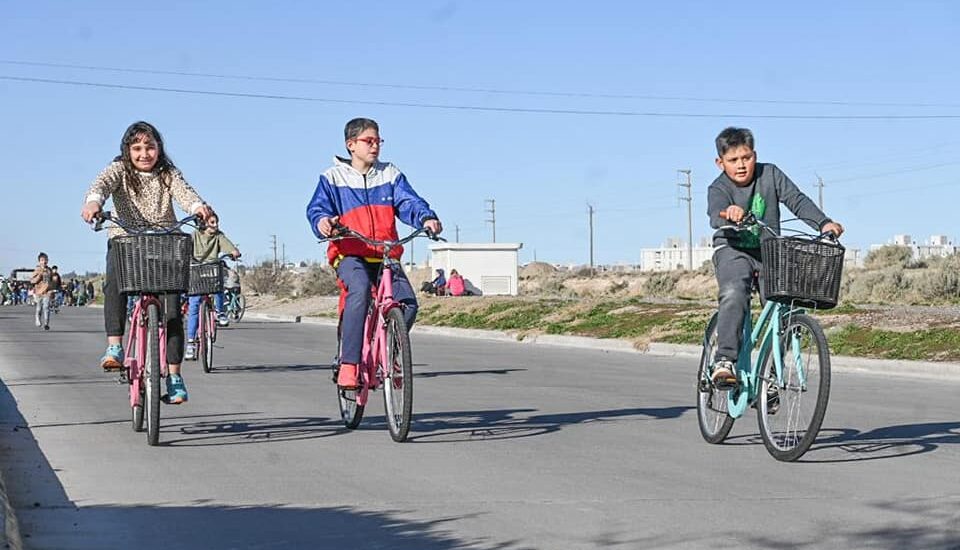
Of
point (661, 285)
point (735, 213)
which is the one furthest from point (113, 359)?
point (661, 285)

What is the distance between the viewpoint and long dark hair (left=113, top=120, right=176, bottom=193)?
9789 millimetres

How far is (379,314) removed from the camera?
980 centimetres

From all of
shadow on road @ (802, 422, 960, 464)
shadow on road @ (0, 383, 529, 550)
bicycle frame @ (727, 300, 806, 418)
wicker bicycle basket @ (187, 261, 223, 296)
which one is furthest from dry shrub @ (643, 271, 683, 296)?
shadow on road @ (0, 383, 529, 550)

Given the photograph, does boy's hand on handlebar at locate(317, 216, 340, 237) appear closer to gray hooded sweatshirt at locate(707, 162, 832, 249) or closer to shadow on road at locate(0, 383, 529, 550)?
gray hooded sweatshirt at locate(707, 162, 832, 249)

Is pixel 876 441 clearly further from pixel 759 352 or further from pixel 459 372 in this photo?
pixel 459 372

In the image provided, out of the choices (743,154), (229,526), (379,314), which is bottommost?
(229,526)

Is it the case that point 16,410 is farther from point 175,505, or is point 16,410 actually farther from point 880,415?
point 880,415

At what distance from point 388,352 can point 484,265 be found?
46592mm

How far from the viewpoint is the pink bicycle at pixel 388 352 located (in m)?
9.45

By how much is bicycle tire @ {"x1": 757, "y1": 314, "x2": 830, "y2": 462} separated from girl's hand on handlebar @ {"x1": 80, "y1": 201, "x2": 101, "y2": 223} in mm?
4119

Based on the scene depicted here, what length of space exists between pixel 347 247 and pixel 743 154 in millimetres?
2599

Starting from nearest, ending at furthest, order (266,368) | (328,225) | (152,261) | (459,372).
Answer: (152,261), (328,225), (459,372), (266,368)

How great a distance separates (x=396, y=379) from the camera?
31.7ft

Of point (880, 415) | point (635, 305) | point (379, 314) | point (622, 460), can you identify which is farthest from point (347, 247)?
point (635, 305)
